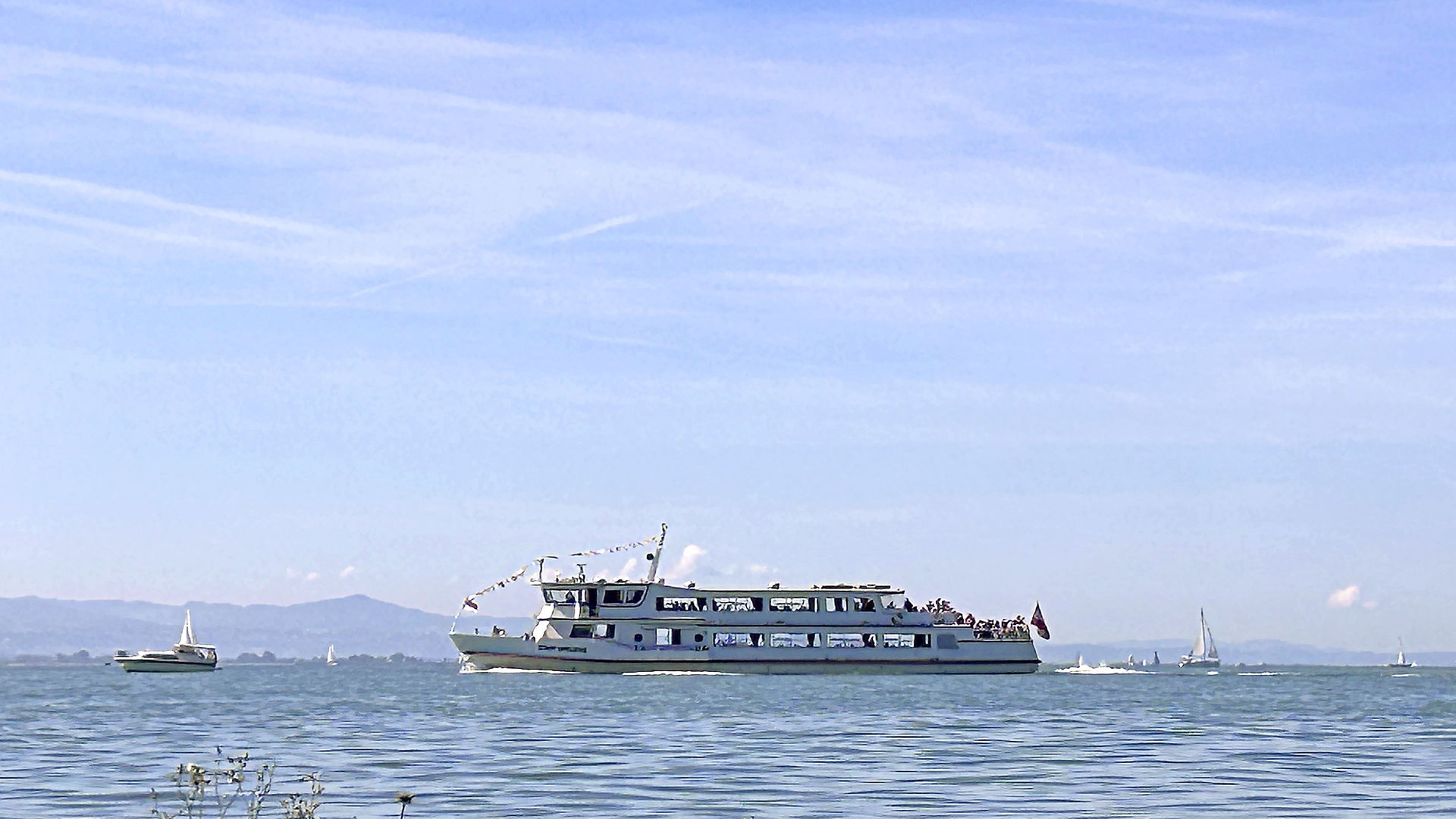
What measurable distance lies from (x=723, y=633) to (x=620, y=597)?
6554 mm

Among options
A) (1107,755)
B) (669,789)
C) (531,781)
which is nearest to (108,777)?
(531,781)

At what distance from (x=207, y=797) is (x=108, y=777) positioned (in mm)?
5808

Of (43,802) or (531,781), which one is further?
(531,781)

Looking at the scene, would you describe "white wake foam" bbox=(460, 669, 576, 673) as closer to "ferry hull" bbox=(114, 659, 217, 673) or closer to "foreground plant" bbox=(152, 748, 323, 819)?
"ferry hull" bbox=(114, 659, 217, 673)

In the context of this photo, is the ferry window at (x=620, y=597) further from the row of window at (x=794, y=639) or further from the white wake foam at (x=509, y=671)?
the white wake foam at (x=509, y=671)

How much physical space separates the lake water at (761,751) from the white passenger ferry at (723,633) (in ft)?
70.8

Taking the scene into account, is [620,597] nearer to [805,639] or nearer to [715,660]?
[715,660]

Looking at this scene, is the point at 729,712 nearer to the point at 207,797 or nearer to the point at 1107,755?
the point at 1107,755

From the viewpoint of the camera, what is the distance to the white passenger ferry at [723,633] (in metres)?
103

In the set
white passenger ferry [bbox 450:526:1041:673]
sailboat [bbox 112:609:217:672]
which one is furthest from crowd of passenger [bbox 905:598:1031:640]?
sailboat [bbox 112:609:217:672]

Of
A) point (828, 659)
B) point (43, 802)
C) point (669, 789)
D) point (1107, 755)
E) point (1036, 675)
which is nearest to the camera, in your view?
point (43, 802)

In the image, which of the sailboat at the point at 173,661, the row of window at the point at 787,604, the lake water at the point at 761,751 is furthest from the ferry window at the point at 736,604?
the sailboat at the point at 173,661

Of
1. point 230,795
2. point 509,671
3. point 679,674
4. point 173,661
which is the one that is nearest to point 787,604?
point 679,674

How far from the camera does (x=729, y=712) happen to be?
5984 cm
